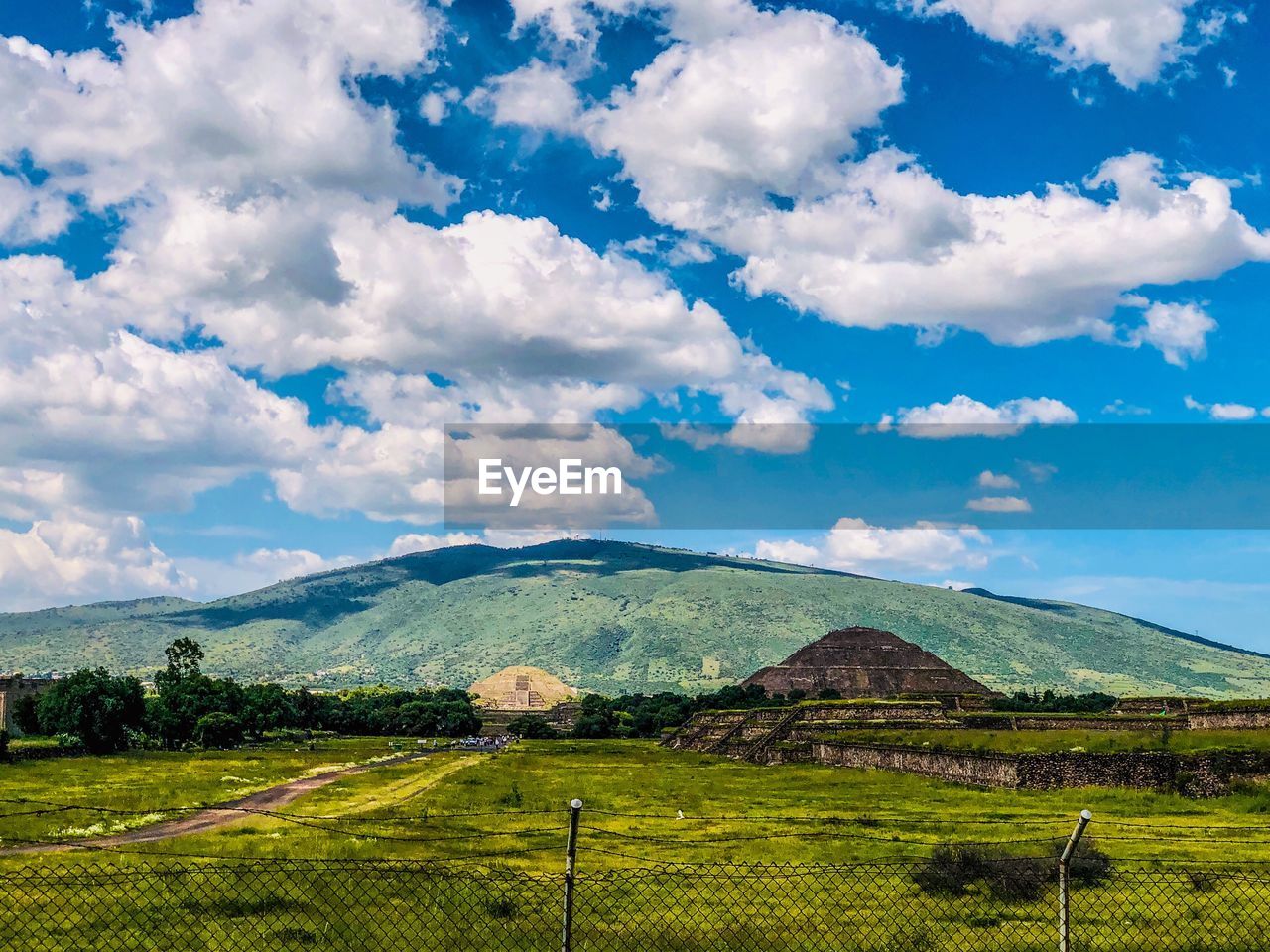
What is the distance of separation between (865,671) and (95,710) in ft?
354

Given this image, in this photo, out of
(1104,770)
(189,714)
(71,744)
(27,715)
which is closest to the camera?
(1104,770)

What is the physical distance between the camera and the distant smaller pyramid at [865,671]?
522 ft

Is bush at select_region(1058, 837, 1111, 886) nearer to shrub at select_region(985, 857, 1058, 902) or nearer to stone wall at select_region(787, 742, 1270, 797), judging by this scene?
shrub at select_region(985, 857, 1058, 902)

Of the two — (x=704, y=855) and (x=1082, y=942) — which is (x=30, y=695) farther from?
(x=1082, y=942)

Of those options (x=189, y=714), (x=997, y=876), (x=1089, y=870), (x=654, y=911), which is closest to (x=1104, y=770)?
(x=1089, y=870)

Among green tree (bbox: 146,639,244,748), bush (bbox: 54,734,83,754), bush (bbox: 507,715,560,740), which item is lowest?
bush (bbox: 507,715,560,740)

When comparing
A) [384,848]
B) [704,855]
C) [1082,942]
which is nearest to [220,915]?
[384,848]

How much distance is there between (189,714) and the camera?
405ft

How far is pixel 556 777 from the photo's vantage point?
72.0 m

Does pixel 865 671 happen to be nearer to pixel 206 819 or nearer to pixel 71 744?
pixel 71 744

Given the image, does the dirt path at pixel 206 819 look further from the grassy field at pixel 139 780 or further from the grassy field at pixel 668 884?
the grassy field at pixel 668 884

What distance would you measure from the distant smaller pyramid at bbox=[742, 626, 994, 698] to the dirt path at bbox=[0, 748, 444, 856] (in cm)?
10432

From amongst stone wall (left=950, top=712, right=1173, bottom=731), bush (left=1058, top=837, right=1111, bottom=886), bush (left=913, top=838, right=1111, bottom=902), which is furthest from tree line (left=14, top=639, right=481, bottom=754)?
bush (left=1058, top=837, right=1111, bottom=886)

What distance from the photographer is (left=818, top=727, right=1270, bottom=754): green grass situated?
61978mm
